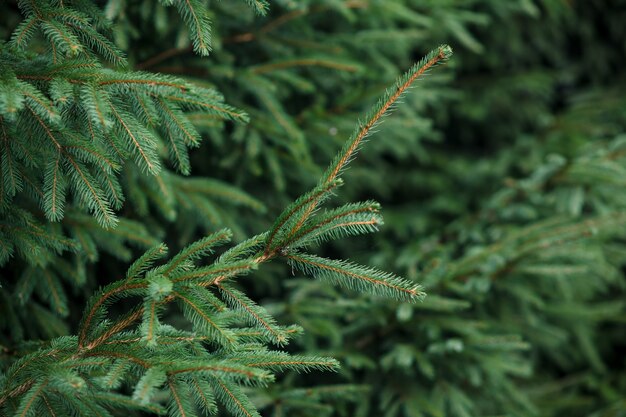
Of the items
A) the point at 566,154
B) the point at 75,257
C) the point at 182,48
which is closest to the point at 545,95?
the point at 566,154

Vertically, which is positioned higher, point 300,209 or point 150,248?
point 300,209

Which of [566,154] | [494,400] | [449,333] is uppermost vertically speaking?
[566,154]

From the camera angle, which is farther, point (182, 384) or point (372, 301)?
point (372, 301)

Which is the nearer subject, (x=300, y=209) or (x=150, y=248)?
(x=300, y=209)

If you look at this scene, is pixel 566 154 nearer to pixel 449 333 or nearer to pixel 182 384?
pixel 449 333
